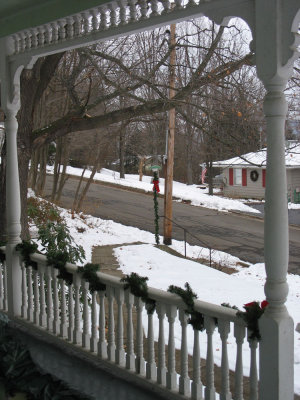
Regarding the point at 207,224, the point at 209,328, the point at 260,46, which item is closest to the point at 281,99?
the point at 260,46

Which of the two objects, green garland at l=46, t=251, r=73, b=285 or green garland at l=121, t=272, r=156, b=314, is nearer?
green garland at l=121, t=272, r=156, b=314

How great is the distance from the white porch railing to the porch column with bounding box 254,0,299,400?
151mm

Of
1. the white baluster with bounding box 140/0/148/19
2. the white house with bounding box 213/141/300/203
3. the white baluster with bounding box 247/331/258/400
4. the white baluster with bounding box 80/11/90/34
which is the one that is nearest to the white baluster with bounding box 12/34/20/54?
the white baluster with bounding box 80/11/90/34

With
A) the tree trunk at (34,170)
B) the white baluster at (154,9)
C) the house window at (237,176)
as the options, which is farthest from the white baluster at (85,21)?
the house window at (237,176)

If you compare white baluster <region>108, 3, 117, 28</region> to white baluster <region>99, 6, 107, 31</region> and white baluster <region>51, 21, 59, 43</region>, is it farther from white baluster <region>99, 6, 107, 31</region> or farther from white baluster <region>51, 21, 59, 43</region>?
white baluster <region>51, 21, 59, 43</region>

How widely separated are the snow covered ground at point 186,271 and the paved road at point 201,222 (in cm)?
128

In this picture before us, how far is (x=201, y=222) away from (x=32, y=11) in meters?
16.4

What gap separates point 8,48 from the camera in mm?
4117

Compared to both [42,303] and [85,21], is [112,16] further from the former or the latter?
[42,303]

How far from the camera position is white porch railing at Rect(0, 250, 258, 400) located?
8.82ft

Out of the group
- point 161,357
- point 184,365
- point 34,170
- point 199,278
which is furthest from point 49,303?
point 34,170

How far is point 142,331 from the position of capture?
3.33 meters

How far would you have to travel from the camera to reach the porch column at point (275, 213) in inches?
91.2

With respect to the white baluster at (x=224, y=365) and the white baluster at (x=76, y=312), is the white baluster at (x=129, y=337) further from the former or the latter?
the white baluster at (x=224, y=365)
